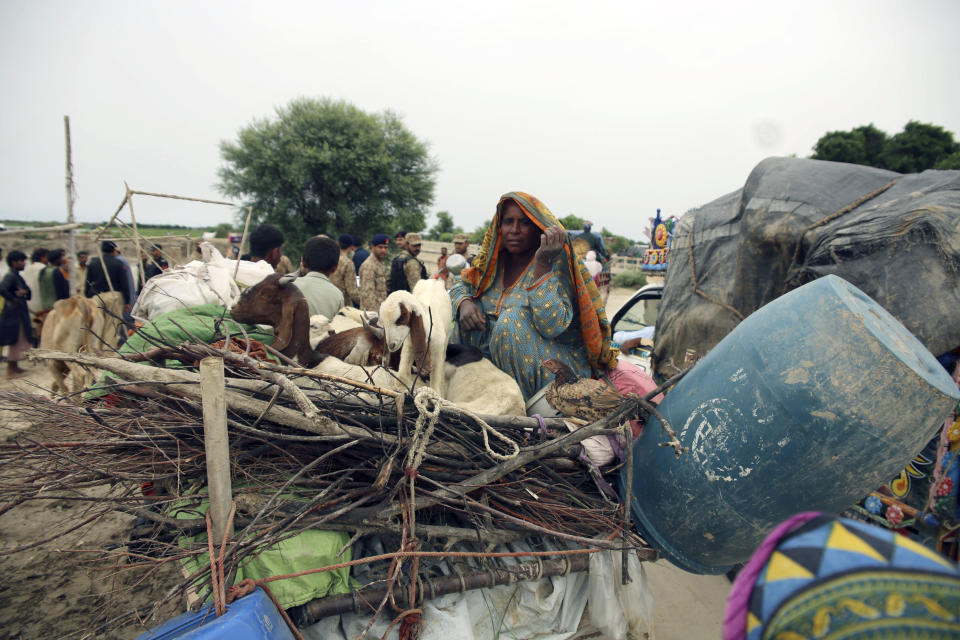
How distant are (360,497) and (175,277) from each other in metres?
2.19

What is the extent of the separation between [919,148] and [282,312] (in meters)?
28.9

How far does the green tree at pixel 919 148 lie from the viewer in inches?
789

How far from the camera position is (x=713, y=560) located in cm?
184

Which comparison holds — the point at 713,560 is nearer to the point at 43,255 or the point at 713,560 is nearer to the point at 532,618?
the point at 532,618

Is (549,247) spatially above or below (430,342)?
above

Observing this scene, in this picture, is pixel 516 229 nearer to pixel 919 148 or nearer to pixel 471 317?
pixel 471 317

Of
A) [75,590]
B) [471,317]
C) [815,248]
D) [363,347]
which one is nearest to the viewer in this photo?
[75,590]

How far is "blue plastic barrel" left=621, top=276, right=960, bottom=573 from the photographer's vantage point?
143cm

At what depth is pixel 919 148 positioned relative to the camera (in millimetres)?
20406

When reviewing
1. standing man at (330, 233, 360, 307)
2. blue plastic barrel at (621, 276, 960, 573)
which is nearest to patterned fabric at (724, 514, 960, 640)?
blue plastic barrel at (621, 276, 960, 573)

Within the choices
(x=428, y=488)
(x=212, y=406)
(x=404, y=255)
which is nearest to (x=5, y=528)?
(x=212, y=406)

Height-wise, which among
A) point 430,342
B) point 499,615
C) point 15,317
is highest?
point 430,342

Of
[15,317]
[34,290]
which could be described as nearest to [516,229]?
[15,317]

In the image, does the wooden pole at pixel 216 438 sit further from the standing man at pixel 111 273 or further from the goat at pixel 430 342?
the standing man at pixel 111 273
